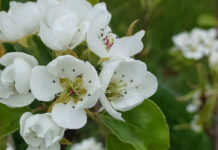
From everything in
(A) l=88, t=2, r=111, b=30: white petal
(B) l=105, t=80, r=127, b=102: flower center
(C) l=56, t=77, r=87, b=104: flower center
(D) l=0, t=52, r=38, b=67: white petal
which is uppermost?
(A) l=88, t=2, r=111, b=30: white petal

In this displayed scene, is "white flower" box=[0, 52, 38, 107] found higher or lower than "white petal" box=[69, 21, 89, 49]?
lower

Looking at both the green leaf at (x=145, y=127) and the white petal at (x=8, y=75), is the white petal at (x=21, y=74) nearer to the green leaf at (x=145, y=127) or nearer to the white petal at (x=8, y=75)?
the white petal at (x=8, y=75)

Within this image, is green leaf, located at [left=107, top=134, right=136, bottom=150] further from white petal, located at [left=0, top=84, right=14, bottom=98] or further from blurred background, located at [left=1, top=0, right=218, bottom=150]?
blurred background, located at [left=1, top=0, right=218, bottom=150]

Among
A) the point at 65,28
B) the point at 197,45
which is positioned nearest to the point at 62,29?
the point at 65,28

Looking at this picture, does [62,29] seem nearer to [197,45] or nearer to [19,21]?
[19,21]

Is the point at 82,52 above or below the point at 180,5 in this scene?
above

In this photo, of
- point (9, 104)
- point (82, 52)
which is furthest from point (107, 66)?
point (9, 104)

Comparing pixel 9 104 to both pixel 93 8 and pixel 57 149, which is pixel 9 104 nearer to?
pixel 57 149

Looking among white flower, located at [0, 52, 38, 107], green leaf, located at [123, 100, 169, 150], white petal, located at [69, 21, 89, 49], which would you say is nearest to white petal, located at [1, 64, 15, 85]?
white flower, located at [0, 52, 38, 107]
